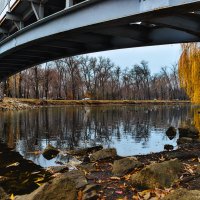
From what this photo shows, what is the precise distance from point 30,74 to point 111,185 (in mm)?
70831

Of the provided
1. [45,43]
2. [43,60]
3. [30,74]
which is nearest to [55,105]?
[30,74]

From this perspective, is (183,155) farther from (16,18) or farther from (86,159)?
(16,18)

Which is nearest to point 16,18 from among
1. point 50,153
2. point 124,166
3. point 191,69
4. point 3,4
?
point 3,4

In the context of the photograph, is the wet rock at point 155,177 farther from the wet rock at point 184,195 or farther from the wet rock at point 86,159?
the wet rock at point 86,159

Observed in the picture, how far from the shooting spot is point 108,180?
8891mm

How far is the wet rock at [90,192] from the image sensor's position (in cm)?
717

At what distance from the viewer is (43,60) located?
18.4 m

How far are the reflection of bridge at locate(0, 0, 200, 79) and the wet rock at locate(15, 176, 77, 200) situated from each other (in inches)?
182

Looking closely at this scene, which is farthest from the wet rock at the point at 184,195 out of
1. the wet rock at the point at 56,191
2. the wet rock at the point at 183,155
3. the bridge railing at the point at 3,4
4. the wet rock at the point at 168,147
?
the bridge railing at the point at 3,4

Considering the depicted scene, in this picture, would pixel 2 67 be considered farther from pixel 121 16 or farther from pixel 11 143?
pixel 121 16

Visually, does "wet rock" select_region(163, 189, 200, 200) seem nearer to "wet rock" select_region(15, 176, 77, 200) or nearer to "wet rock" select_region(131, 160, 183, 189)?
"wet rock" select_region(131, 160, 183, 189)

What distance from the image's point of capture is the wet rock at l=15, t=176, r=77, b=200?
6.46m

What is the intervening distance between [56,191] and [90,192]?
3.42 feet

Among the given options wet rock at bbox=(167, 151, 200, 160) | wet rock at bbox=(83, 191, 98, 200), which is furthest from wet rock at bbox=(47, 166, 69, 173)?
wet rock at bbox=(167, 151, 200, 160)
